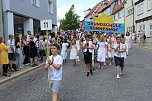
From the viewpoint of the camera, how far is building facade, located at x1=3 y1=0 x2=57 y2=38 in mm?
20109

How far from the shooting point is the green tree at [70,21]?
61219mm

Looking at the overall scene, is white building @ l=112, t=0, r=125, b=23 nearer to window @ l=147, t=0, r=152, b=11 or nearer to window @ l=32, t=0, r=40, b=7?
window @ l=147, t=0, r=152, b=11

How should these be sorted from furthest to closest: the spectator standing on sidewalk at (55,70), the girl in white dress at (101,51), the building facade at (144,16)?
the building facade at (144,16) → the girl in white dress at (101,51) → the spectator standing on sidewalk at (55,70)

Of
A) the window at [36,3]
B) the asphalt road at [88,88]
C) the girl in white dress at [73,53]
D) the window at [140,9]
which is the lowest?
the asphalt road at [88,88]

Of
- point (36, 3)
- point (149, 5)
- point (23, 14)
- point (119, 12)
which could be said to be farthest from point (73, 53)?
point (119, 12)

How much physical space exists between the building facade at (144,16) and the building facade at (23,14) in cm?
1213

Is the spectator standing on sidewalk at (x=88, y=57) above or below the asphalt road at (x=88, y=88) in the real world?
above

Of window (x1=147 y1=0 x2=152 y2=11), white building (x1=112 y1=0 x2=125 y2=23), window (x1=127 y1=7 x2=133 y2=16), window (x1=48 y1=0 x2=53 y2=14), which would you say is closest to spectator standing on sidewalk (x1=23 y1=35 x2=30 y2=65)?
window (x1=48 y1=0 x2=53 y2=14)

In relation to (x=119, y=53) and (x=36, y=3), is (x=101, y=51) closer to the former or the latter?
(x=119, y=53)

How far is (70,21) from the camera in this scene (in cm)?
6109

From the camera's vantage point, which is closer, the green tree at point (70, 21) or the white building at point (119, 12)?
the white building at point (119, 12)

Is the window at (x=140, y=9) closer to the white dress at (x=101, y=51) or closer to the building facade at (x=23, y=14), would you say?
the building facade at (x=23, y=14)

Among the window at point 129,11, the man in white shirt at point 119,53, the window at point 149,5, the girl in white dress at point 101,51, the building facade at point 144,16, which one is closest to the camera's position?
the man in white shirt at point 119,53

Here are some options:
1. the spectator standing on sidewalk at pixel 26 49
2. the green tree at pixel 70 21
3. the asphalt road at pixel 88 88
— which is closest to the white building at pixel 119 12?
the green tree at pixel 70 21
